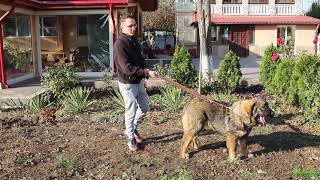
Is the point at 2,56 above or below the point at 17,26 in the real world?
below

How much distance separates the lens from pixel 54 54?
47.7 ft

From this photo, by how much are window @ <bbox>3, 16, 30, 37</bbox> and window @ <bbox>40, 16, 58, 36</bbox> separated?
0.88 meters

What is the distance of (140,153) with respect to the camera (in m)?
5.83

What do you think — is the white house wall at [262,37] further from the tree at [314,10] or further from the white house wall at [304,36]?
the tree at [314,10]

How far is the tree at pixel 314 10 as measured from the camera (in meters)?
34.6

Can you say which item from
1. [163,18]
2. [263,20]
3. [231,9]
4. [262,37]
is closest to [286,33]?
[262,37]

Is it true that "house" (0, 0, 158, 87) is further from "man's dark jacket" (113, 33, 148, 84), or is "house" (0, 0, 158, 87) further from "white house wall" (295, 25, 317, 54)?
"white house wall" (295, 25, 317, 54)

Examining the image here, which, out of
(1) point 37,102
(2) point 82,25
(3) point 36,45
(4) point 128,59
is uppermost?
→ (2) point 82,25

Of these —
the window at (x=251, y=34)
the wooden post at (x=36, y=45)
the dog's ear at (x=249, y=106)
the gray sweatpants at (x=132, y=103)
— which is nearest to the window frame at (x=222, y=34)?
the window at (x=251, y=34)

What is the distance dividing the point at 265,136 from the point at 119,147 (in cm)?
238

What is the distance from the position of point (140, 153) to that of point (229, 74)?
18.9 ft

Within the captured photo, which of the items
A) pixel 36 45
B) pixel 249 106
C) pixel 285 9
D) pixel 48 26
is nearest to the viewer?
pixel 249 106

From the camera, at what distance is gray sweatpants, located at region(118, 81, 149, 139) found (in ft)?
18.6

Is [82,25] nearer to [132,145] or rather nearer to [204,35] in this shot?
[204,35]
